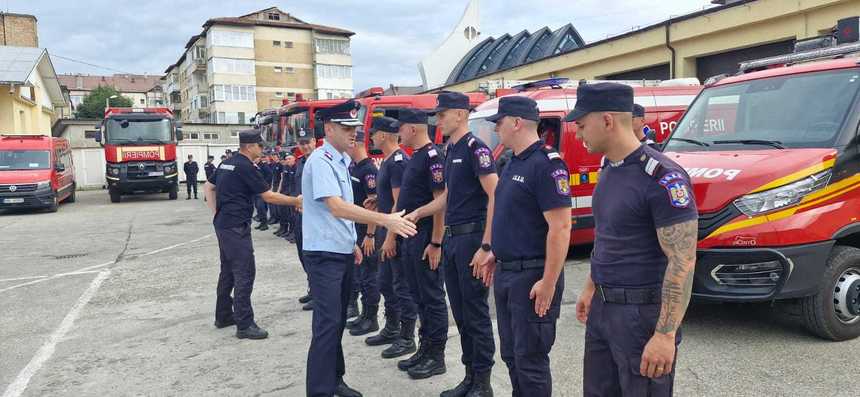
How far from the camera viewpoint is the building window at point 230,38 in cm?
5716

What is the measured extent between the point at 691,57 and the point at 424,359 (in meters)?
15.0

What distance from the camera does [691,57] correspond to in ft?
54.3

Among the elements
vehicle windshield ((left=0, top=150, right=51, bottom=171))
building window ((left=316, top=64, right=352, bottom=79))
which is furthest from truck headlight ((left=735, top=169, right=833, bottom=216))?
building window ((left=316, top=64, right=352, bottom=79))

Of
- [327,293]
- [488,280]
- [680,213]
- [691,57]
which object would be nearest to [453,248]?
[488,280]

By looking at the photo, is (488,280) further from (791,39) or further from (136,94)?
(136,94)

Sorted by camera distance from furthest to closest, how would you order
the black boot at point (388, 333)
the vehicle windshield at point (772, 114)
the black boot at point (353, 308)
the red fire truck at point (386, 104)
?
the red fire truck at point (386, 104)
the black boot at point (353, 308)
the black boot at point (388, 333)
the vehicle windshield at point (772, 114)

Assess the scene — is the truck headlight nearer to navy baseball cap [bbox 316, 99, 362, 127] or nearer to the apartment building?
navy baseball cap [bbox 316, 99, 362, 127]

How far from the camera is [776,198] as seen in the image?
14.4ft

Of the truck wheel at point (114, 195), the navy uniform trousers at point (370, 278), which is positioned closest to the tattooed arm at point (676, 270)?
the navy uniform trousers at point (370, 278)

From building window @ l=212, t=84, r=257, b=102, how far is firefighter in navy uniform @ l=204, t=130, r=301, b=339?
183 ft

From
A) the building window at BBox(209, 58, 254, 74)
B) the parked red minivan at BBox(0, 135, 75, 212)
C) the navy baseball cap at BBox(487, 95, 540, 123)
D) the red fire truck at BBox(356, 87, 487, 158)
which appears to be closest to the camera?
the navy baseball cap at BBox(487, 95, 540, 123)

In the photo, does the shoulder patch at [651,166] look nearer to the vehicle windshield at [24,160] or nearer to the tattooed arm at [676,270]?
the tattooed arm at [676,270]

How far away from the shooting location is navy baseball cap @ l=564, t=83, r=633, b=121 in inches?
96.3

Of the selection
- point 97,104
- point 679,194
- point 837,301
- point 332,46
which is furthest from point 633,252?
point 97,104
